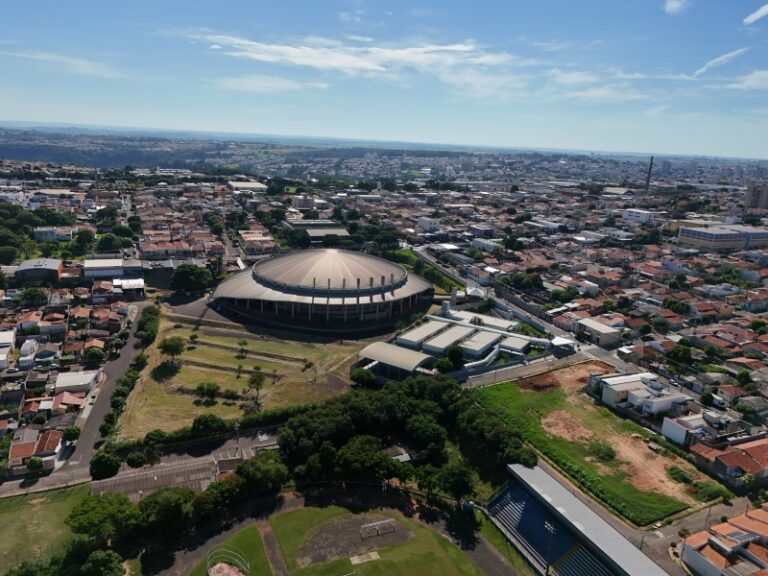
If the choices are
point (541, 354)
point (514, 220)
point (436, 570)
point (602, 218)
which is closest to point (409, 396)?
point (436, 570)

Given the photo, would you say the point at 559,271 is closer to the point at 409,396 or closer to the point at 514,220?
the point at 514,220

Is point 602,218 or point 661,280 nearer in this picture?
point 661,280

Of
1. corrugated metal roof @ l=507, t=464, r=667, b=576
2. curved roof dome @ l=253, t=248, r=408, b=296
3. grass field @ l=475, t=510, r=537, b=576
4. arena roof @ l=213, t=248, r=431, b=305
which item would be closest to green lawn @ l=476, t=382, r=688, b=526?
corrugated metal roof @ l=507, t=464, r=667, b=576

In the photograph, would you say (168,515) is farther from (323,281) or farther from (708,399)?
(708,399)

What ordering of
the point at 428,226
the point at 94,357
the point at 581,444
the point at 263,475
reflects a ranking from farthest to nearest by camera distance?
1. the point at 428,226
2. the point at 94,357
3. the point at 581,444
4. the point at 263,475

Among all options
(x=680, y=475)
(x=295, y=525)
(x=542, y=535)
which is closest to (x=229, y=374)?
(x=295, y=525)

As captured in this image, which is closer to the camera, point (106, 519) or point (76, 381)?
point (106, 519)

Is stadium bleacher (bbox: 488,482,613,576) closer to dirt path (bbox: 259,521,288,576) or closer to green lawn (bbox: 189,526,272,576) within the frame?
dirt path (bbox: 259,521,288,576)
